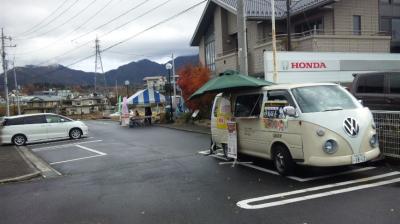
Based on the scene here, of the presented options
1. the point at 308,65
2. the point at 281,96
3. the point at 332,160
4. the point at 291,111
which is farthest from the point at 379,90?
the point at 308,65

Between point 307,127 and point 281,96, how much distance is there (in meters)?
1.27

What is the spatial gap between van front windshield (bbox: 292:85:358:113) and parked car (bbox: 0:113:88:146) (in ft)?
57.3

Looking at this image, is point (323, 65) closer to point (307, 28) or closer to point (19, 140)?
point (307, 28)

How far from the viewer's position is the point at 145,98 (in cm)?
3259

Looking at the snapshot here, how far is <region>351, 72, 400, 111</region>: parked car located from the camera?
13.0 meters

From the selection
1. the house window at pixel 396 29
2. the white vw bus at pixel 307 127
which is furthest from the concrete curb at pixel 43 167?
the house window at pixel 396 29

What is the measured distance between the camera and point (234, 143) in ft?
36.0

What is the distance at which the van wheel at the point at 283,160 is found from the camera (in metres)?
8.86

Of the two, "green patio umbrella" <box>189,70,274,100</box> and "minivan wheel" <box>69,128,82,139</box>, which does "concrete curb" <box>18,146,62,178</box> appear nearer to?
"green patio umbrella" <box>189,70,274,100</box>

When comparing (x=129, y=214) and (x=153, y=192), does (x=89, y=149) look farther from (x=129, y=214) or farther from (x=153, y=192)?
(x=129, y=214)

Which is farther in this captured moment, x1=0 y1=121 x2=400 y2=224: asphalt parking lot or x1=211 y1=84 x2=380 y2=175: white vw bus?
x1=211 y1=84 x2=380 y2=175: white vw bus

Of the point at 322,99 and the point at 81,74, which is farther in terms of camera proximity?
the point at 81,74

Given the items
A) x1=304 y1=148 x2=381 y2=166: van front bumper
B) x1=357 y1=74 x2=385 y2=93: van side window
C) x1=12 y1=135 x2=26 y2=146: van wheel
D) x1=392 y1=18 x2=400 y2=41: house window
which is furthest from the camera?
x1=392 y1=18 x2=400 y2=41: house window

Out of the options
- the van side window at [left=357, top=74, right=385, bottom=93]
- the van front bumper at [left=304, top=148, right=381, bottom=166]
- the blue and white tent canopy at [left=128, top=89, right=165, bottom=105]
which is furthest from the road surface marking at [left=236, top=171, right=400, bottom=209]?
the blue and white tent canopy at [left=128, top=89, right=165, bottom=105]
